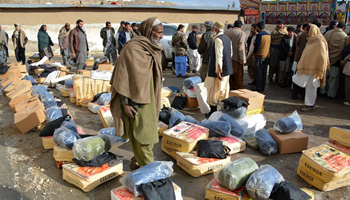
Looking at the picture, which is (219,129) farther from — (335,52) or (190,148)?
(335,52)

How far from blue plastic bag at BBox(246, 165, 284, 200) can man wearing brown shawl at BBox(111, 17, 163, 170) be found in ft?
3.77

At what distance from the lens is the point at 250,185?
9.00ft

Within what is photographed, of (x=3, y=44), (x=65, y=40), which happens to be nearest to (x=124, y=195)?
(x=65, y=40)

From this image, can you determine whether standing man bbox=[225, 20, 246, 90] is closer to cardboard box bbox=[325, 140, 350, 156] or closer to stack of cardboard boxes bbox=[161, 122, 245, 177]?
stack of cardboard boxes bbox=[161, 122, 245, 177]

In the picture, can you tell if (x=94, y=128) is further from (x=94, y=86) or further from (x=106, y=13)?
(x=106, y=13)

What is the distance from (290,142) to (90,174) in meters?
2.76

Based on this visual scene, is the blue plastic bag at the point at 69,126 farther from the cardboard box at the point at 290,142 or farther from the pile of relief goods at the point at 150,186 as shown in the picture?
the cardboard box at the point at 290,142

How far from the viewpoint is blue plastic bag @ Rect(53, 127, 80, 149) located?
11.9ft

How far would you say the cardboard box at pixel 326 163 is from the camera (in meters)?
3.08

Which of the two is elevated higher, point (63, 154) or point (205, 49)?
point (205, 49)

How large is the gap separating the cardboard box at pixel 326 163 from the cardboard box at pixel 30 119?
4146 mm

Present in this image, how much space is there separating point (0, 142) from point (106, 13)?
1509 cm

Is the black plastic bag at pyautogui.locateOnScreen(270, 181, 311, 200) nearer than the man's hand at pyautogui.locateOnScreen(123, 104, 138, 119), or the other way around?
the black plastic bag at pyautogui.locateOnScreen(270, 181, 311, 200)

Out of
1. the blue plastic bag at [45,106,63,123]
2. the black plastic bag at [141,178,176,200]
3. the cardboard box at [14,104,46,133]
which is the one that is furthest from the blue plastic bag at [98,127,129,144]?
the black plastic bag at [141,178,176,200]
